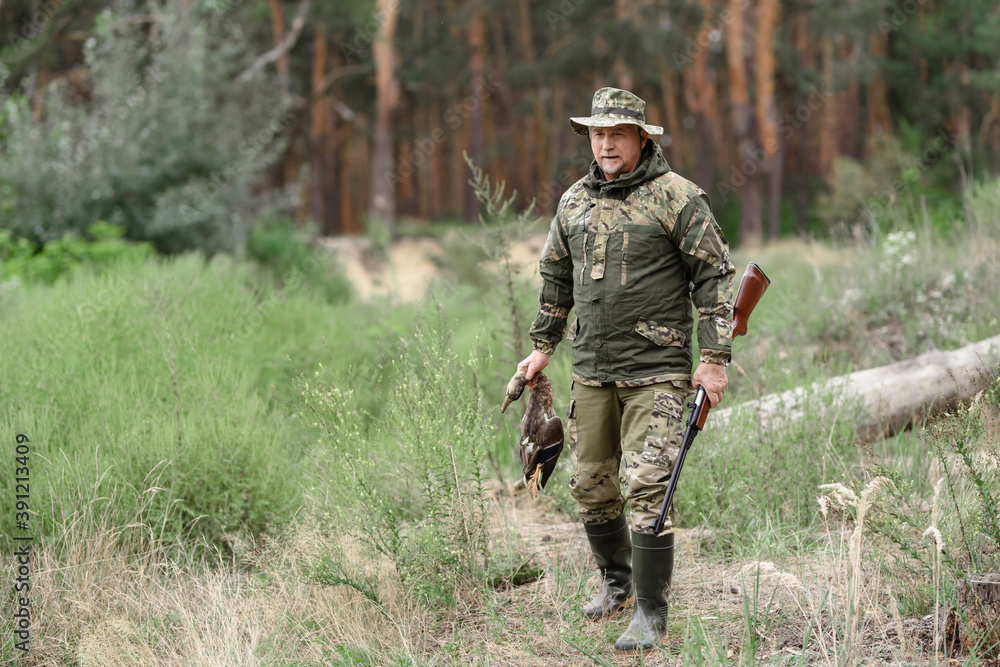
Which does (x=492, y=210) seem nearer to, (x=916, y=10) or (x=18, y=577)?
(x=18, y=577)

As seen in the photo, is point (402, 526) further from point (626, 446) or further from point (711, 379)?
point (711, 379)

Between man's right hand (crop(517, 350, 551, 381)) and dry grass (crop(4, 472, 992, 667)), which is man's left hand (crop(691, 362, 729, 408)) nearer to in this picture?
dry grass (crop(4, 472, 992, 667))

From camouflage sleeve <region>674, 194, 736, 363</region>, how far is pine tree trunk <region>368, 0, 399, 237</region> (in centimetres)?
1631

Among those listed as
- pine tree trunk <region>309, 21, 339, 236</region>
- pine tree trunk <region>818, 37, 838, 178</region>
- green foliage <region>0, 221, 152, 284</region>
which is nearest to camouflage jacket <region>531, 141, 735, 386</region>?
green foliage <region>0, 221, 152, 284</region>

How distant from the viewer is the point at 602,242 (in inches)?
134

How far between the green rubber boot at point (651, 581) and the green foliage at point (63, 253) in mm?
7596

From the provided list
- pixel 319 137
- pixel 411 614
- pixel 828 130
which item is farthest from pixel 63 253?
pixel 828 130

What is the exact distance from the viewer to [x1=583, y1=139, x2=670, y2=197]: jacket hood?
3.35 m

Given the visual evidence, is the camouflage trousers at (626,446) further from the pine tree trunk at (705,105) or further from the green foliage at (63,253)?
the pine tree trunk at (705,105)

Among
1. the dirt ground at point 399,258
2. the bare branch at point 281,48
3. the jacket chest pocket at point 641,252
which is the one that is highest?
the bare branch at point 281,48

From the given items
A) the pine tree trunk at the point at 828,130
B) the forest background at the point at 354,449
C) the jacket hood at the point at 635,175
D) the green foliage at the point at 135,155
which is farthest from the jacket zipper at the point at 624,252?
the pine tree trunk at the point at 828,130

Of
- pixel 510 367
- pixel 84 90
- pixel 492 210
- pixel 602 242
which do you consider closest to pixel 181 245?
pixel 84 90

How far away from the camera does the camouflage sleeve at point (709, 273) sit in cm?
324

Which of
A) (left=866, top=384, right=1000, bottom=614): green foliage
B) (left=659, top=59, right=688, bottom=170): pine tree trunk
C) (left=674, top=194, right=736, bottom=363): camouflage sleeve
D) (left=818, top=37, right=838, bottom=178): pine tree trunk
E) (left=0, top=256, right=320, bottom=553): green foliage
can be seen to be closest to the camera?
(left=866, top=384, right=1000, bottom=614): green foliage
